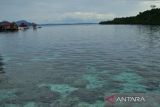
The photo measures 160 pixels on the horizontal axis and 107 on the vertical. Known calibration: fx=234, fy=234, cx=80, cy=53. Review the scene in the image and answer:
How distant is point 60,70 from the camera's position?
30812 mm

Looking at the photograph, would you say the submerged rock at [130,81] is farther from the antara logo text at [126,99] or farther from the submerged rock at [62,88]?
the antara logo text at [126,99]

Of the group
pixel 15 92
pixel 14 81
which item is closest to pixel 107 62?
pixel 14 81

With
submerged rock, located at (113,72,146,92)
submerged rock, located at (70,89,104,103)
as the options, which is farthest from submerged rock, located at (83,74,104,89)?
submerged rock, located at (113,72,146,92)

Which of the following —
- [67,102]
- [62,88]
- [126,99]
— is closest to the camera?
[126,99]

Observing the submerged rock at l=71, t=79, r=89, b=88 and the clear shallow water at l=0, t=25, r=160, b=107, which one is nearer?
the clear shallow water at l=0, t=25, r=160, b=107

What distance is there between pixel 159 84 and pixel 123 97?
826 centimetres

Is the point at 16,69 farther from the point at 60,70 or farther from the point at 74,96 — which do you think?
the point at 74,96

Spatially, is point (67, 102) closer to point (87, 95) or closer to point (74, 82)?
point (87, 95)

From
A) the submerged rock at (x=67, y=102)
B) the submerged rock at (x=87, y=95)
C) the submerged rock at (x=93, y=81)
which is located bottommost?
the submerged rock at (x=67, y=102)

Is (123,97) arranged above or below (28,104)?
above

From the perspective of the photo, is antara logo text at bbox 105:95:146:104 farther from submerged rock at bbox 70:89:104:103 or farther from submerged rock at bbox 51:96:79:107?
submerged rock at bbox 51:96:79:107

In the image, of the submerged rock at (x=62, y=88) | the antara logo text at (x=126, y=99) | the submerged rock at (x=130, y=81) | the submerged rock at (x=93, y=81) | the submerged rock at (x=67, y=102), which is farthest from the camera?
the submerged rock at (x=93, y=81)

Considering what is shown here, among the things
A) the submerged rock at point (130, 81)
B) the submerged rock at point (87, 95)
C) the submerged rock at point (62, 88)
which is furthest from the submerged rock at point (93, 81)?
the submerged rock at point (130, 81)

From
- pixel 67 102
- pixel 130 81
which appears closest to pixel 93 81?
pixel 130 81
